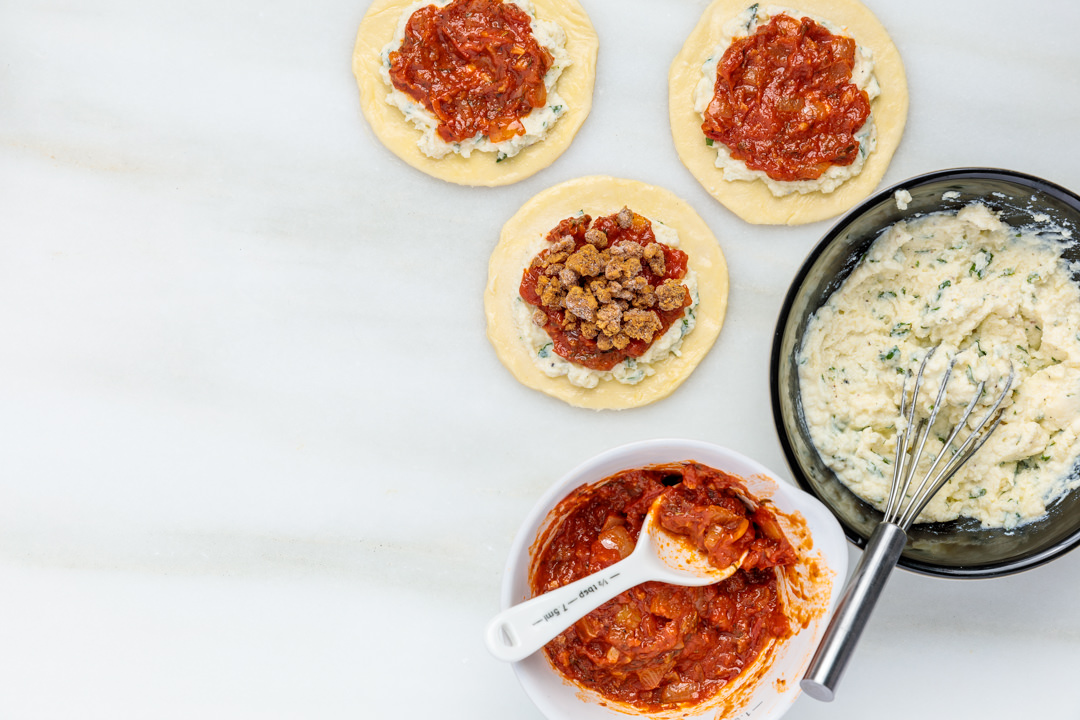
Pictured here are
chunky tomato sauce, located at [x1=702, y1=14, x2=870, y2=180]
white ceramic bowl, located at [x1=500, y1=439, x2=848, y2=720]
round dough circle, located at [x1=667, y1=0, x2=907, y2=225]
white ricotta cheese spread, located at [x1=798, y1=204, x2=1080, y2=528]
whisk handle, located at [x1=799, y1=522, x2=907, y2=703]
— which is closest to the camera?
whisk handle, located at [x1=799, y1=522, x2=907, y2=703]

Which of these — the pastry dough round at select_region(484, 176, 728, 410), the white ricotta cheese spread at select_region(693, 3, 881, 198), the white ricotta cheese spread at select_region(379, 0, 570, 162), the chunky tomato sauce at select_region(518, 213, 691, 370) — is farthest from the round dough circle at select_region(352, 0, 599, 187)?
the white ricotta cheese spread at select_region(693, 3, 881, 198)

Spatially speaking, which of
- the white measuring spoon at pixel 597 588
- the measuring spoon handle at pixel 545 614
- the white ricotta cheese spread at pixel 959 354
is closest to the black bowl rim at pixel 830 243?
the white ricotta cheese spread at pixel 959 354

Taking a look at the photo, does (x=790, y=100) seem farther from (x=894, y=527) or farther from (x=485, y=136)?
(x=894, y=527)

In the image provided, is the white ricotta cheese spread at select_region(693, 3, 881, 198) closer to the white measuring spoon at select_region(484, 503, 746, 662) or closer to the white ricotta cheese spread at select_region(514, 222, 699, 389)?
the white ricotta cheese spread at select_region(514, 222, 699, 389)

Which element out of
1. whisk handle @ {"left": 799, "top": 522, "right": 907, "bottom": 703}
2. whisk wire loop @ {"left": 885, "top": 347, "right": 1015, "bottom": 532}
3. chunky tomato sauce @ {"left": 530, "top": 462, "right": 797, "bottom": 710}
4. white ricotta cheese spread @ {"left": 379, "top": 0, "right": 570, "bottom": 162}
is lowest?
chunky tomato sauce @ {"left": 530, "top": 462, "right": 797, "bottom": 710}

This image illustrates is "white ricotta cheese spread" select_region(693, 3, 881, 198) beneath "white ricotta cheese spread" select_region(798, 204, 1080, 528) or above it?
above

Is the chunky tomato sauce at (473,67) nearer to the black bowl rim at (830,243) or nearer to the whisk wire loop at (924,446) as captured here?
the black bowl rim at (830,243)

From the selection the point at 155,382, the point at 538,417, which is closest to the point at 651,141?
the point at 538,417
